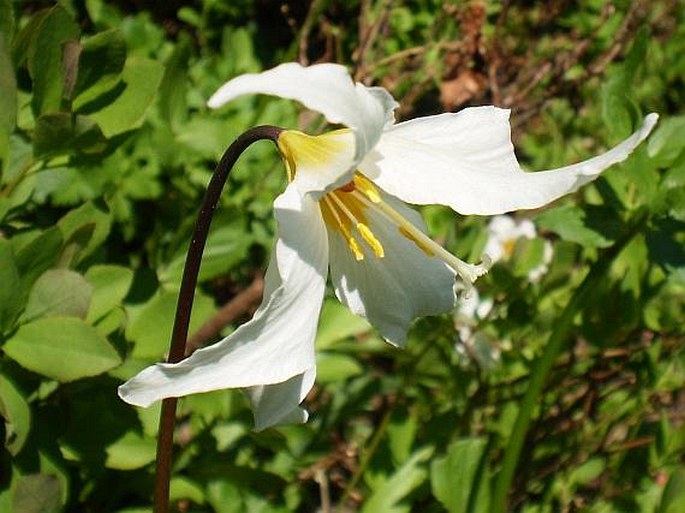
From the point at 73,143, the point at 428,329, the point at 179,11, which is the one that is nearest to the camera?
the point at 73,143

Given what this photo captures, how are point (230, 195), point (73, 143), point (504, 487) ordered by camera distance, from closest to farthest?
point (73, 143) < point (504, 487) < point (230, 195)

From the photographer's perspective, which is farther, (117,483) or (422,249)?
(117,483)

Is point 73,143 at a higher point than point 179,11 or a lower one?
higher

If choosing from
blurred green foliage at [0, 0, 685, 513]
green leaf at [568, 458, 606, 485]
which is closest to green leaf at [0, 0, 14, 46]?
blurred green foliage at [0, 0, 685, 513]

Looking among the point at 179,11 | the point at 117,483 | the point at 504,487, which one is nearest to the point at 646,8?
the point at 179,11

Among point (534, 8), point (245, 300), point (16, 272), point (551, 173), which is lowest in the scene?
point (534, 8)

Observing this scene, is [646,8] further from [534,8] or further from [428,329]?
[428,329]

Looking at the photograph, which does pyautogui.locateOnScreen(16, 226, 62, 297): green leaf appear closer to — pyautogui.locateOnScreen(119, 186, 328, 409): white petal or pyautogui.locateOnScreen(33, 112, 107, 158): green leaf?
pyautogui.locateOnScreen(33, 112, 107, 158): green leaf
